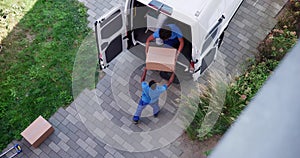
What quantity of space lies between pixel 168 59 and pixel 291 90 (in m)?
5.50

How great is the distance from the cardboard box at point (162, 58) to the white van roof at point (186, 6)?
3.25 feet

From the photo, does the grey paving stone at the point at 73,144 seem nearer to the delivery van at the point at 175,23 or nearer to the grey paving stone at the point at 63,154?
the grey paving stone at the point at 63,154

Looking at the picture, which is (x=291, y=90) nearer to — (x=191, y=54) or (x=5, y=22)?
(x=191, y=54)

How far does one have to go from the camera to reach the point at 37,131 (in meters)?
8.13

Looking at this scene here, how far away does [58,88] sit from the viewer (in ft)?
29.3

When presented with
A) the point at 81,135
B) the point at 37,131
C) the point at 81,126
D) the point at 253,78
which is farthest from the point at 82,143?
the point at 253,78

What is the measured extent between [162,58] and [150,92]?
0.89 metres

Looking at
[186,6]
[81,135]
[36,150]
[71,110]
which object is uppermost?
[186,6]

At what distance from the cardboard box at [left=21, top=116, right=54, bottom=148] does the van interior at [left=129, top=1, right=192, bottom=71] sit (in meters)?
2.68

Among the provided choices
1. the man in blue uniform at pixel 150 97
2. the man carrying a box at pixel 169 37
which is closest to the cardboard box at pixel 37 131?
the man in blue uniform at pixel 150 97

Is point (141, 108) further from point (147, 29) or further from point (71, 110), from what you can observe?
point (147, 29)

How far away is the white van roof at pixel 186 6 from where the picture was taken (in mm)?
7726

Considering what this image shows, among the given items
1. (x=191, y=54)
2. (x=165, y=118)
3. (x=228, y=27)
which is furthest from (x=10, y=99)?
(x=228, y=27)

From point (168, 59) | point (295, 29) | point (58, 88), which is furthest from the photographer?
point (295, 29)
